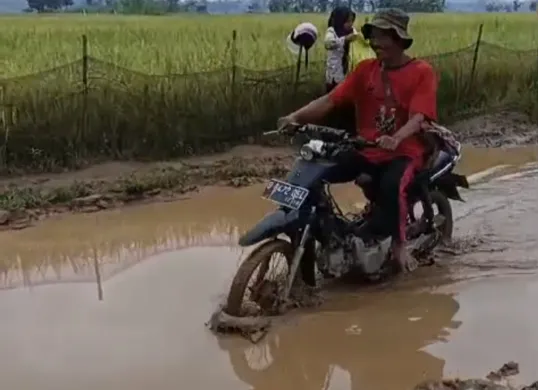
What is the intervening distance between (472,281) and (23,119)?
4560mm

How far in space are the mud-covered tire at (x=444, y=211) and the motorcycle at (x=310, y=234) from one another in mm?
518

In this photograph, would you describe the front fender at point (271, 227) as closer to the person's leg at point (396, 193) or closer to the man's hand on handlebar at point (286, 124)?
the man's hand on handlebar at point (286, 124)

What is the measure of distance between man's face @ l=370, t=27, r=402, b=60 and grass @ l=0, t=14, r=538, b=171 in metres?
4.06

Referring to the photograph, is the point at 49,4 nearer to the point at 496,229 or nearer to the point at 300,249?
the point at 496,229

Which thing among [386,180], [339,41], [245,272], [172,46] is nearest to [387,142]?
[386,180]

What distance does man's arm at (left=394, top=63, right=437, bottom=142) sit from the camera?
16.8 feet

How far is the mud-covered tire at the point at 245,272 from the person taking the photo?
16.1ft

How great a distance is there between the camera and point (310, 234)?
5148 millimetres

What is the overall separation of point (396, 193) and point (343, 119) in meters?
0.84

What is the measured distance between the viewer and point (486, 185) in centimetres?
834

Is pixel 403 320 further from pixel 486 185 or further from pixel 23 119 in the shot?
pixel 23 119

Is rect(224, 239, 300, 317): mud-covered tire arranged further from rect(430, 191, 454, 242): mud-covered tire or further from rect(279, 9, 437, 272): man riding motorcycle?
rect(430, 191, 454, 242): mud-covered tire

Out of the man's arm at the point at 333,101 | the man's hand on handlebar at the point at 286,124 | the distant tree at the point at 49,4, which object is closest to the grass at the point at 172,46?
the man's arm at the point at 333,101

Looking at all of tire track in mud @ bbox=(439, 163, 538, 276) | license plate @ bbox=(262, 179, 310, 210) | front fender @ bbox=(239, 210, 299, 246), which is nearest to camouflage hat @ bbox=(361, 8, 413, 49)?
license plate @ bbox=(262, 179, 310, 210)
